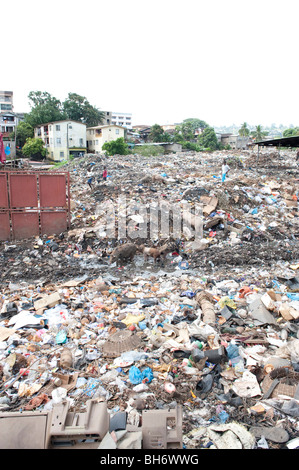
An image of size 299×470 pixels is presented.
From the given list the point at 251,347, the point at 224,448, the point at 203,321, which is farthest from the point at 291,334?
the point at 224,448

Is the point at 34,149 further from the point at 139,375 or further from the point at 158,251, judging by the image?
the point at 139,375

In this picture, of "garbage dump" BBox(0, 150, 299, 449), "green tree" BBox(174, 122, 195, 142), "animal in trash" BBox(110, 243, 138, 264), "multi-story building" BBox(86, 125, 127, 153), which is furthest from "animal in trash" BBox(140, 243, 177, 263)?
"green tree" BBox(174, 122, 195, 142)

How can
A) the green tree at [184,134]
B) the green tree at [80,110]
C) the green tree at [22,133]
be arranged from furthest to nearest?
the green tree at [184,134]
the green tree at [80,110]
the green tree at [22,133]

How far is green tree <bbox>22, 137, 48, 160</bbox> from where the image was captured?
106 feet

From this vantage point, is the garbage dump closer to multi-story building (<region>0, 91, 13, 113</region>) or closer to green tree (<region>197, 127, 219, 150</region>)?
green tree (<region>197, 127, 219, 150</region>)

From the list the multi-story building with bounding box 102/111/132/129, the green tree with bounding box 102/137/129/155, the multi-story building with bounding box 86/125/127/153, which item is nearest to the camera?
the green tree with bounding box 102/137/129/155

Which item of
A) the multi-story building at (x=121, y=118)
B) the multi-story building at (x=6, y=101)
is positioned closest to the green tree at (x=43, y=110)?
the multi-story building at (x=6, y=101)

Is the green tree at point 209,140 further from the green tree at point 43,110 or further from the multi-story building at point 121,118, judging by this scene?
the multi-story building at point 121,118

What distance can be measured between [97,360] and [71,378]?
373 millimetres

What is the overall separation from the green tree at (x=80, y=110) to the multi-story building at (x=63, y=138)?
17.8 ft

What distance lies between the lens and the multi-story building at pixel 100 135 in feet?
117

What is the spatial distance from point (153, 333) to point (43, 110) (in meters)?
39.0

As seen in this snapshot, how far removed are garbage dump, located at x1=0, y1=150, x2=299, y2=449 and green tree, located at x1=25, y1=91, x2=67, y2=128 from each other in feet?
108

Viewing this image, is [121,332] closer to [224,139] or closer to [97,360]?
[97,360]
